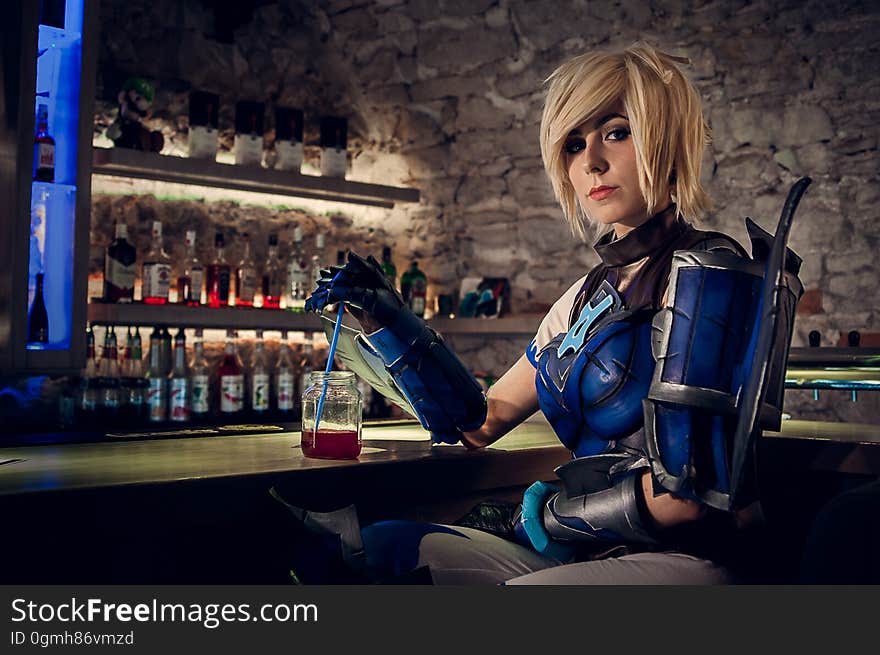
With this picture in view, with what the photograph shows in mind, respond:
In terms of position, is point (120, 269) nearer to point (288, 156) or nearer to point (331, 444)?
point (288, 156)

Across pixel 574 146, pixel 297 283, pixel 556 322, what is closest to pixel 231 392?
pixel 297 283

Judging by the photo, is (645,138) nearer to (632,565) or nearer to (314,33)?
(632,565)

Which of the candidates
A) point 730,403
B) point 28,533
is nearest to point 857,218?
point 730,403

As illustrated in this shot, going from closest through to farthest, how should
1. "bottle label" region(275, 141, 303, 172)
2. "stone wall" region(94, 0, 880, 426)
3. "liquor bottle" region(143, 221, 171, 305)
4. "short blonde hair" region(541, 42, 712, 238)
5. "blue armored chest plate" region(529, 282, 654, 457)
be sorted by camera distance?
"blue armored chest plate" region(529, 282, 654, 457) → "short blonde hair" region(541, 42, 712, 238) → "stone wall" region(94, 0, 880, 426) → "liquor bottle" region(143, 221, 171, 305) → "bottle label" region(275, 141, 303, 172)

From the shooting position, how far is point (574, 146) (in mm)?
1606

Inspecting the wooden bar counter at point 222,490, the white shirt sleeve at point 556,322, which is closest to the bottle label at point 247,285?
the wooden bar counter at point 222,490

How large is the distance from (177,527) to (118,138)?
2408 mm

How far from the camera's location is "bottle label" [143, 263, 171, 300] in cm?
331

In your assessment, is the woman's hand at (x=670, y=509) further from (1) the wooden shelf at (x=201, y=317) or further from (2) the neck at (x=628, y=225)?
(1) the wooden shelf at (x=201, y=317)

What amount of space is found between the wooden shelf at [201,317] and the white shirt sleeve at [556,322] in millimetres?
1877

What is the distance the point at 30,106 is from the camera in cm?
256

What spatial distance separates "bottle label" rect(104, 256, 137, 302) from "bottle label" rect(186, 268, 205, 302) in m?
0.23

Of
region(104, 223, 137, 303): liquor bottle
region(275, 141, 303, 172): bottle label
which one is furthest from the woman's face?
region(275, 141, 303, 172): bottle label

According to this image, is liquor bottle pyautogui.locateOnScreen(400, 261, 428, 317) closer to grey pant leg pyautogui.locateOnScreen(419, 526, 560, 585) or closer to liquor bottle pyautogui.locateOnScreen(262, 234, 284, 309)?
liquor bottle pyautogui.locateOnScreen(262, 234, 284, 309)
